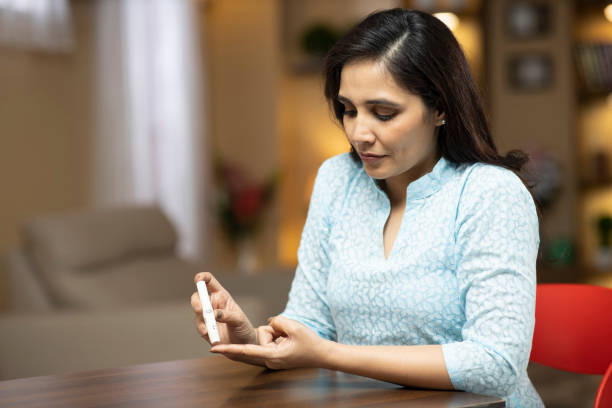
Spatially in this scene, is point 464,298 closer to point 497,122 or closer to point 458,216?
point 458,216

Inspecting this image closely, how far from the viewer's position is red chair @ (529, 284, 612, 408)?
1442 mm

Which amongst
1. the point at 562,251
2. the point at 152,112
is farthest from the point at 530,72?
the point at 152,112

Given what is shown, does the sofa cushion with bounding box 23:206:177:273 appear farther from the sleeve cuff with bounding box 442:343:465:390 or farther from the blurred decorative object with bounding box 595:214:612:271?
the blurred decorative object with bounding box 595:214:612:271

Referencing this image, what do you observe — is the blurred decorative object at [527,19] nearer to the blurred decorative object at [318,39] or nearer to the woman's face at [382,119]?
the blurred decorative object at [318,39]

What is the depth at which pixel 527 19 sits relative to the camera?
4992 mm

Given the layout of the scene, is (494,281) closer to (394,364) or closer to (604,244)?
(394,364)

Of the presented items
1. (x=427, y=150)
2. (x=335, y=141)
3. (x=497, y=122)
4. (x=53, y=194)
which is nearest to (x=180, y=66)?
(x=53, y=194)

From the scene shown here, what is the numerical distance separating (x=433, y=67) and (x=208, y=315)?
559mm

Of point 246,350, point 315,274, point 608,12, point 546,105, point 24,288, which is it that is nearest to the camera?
point 246,350

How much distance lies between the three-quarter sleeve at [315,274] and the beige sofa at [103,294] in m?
1.16

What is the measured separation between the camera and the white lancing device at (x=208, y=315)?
3.87 ft

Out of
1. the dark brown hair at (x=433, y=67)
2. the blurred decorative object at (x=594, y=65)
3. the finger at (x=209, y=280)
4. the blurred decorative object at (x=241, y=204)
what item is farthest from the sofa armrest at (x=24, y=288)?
the blurred decorative object at (x=594, y=65)

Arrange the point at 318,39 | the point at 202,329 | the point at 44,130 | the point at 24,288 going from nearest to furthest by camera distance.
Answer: the point at 202,329, the point at 24,288, the point at 44,130, the point at 318,39

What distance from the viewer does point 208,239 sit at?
5.14 m
